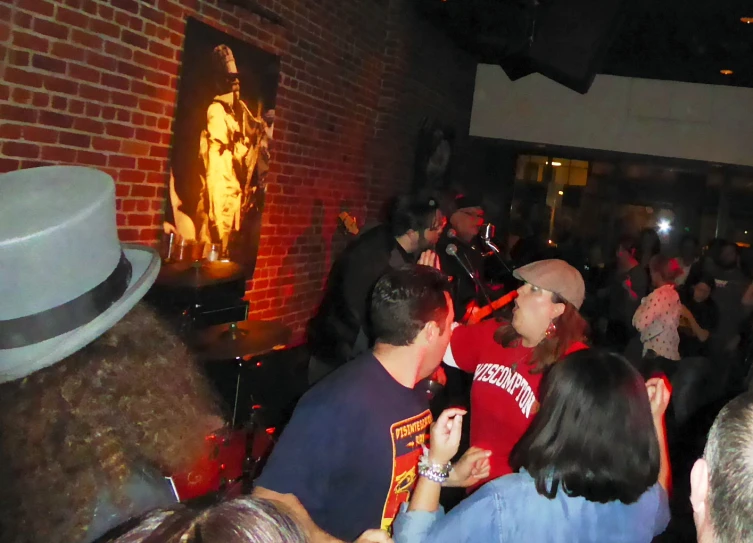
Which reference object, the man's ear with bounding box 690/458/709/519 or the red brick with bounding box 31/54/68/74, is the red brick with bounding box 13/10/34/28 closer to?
the red brick with bounding box 31/54/68/74

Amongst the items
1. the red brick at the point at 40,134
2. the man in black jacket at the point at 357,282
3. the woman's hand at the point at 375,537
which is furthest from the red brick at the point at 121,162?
the woman's hand at the point at 375,537

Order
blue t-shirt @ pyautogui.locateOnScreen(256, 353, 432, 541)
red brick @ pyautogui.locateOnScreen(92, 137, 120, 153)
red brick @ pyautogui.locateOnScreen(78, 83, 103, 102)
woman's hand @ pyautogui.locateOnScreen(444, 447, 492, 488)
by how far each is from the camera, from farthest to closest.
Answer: red brick @ pyautogui.locateOnScreen(92, 137, 120, 153) < red brick @ pyautogui.locateOnScreen(78, 83, 103, 102) < woman's hand @ pyautogui.locateOnScreen(444, 447, 492, 488) < blue t-shirt @ pyautogui.locateOnScreen(256, 353, 432, 541)

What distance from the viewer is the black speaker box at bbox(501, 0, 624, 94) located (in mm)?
4938

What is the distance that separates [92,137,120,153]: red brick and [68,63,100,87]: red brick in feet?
0.83

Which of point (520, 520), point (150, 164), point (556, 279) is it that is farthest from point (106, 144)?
point (520, 520)

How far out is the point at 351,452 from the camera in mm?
1786

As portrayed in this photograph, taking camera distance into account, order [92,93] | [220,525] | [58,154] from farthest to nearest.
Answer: [92,93] < [58,154] < [220,525]

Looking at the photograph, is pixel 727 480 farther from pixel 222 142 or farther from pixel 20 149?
pixel 222 142

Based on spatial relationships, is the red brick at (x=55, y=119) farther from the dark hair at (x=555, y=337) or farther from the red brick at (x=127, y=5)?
the dark hair at (x=555, y=337)

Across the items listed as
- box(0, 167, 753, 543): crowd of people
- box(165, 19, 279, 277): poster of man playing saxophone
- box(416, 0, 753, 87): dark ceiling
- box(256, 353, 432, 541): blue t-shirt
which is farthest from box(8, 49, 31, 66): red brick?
box(416, 0, 753, 87): dark ceiling

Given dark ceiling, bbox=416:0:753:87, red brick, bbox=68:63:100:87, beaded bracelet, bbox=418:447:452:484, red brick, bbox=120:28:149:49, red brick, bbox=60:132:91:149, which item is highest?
dark ceiling, bbox=416:0:753:87

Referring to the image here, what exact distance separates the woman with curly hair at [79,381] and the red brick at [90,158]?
1520 millimetres

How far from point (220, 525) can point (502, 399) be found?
175 cm

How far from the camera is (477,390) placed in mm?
2521
